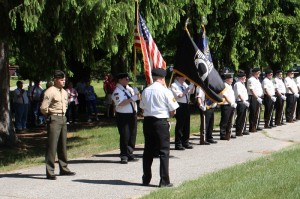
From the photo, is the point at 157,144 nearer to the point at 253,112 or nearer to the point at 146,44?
the point at 146,44

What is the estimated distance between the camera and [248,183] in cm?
888

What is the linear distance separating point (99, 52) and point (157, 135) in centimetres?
1590

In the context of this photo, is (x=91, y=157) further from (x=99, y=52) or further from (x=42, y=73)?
(x=99, y=52)

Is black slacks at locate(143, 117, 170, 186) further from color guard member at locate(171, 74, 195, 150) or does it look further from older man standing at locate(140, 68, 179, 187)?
color guard member at locate(171, 74, 195, 150)

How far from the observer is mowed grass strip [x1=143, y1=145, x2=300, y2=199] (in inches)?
320

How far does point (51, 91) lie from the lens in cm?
1019

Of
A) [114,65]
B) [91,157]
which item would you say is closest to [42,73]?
[91,157]

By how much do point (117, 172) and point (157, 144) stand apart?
5.66ft

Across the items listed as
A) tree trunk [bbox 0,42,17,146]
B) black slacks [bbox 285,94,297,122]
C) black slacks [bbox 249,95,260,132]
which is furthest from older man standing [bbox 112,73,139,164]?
black slacks [bbox 285,94,297,122]

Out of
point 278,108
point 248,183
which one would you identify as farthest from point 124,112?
point 278,108

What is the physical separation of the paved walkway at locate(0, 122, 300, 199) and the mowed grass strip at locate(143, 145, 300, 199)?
49 cm

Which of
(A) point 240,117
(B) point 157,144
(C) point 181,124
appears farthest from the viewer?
(A) point 240,117

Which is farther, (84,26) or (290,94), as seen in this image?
(290,94)

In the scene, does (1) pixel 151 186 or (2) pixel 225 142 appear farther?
(2) pixel 225 142
